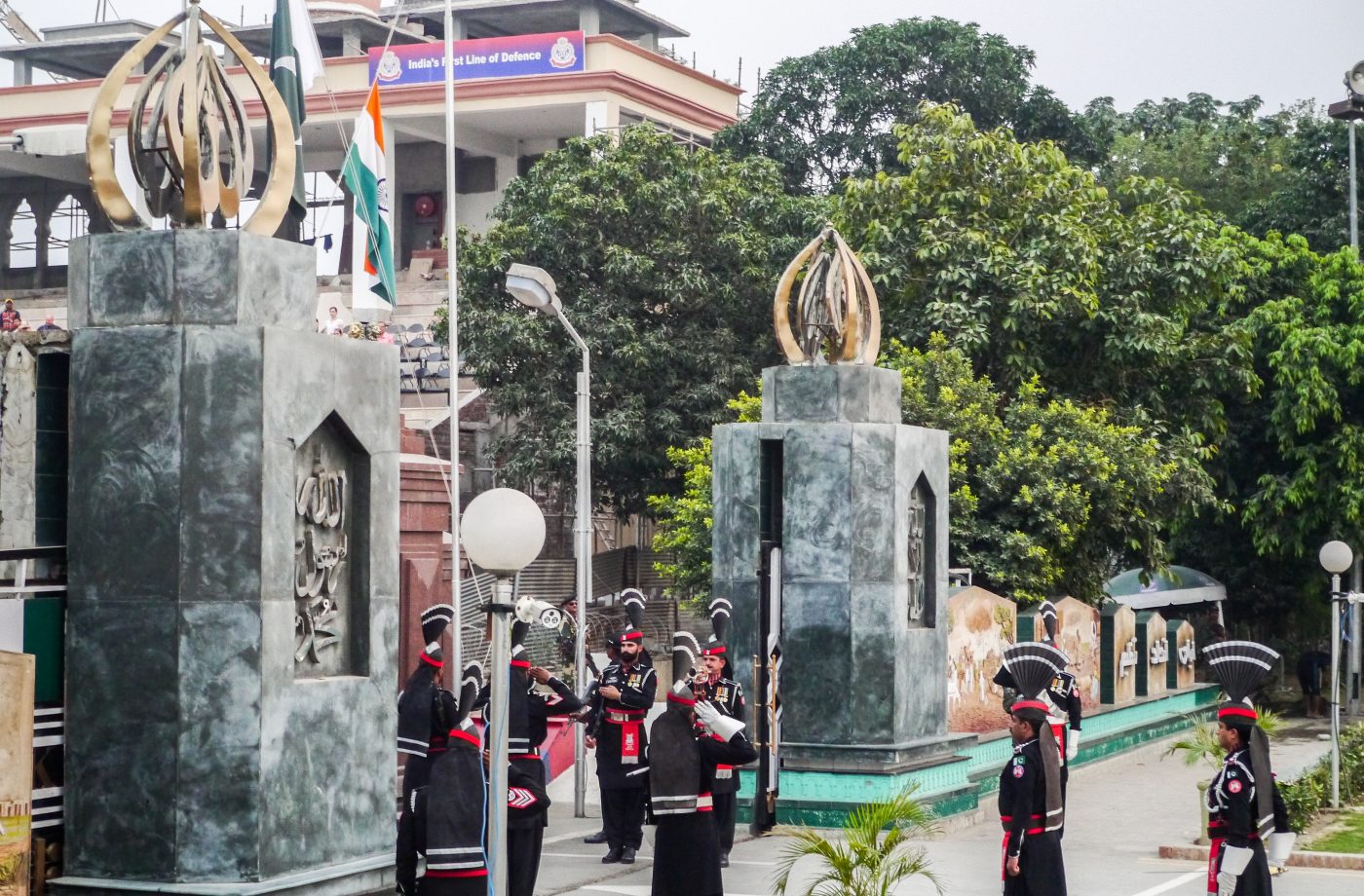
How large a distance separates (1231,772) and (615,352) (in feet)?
63.6

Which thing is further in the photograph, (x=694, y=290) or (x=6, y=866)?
(x=694, y=290)

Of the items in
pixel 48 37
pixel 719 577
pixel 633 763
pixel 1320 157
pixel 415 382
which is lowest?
pixel 633 763

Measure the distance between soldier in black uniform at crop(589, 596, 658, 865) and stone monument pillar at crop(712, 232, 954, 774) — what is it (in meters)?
1.51

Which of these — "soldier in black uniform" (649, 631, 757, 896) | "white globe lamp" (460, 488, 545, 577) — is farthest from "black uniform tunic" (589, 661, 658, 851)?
"white globe lamp" (460, 488, 545, 577)

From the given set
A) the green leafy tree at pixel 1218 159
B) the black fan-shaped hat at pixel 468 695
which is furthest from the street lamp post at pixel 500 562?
the green leafy tree at pixel 1218 159

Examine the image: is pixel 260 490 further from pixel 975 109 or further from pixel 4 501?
pixel 975 109

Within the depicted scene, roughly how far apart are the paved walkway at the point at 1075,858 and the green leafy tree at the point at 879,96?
21.9 meters

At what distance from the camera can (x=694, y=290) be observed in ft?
98.7

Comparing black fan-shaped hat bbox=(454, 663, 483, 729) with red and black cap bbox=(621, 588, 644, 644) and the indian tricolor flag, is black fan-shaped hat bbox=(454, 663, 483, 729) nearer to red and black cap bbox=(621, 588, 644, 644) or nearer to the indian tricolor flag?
red and black cap bbox=(621, 588, 644, 644)

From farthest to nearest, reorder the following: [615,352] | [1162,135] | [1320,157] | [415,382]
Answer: [1162,135], [1320,157], [415,382], [615,352]

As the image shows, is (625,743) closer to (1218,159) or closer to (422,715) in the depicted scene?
(422,715)

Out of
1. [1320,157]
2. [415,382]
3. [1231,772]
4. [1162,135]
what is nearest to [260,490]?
[1231,772]

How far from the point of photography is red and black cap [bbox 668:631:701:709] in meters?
11.1

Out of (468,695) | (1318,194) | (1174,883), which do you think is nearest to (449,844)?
(468,695)
